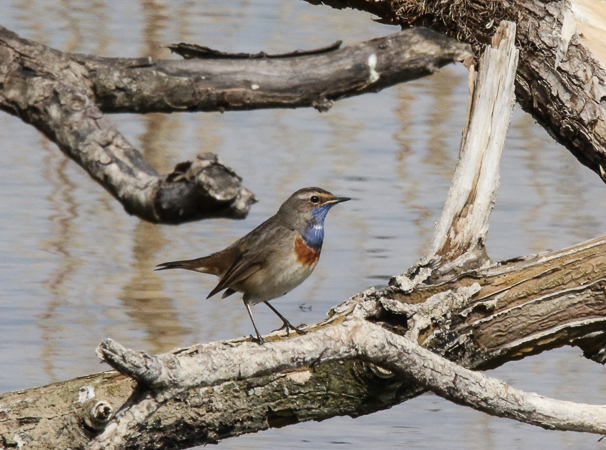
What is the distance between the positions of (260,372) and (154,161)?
22.9ft

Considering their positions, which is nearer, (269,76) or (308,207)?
(308,207)

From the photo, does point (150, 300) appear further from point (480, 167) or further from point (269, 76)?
point (480, 167)

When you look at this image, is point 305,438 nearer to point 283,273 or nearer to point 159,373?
point 283,273

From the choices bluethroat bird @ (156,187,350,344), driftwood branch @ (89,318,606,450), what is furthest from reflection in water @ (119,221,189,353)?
driftwood branch @ (89,318,606,450)

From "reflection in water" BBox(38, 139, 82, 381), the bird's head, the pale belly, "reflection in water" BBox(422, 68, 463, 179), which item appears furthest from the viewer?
"reflection in water" BBox(422, 68, 463, 179)

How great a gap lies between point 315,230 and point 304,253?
0.32m

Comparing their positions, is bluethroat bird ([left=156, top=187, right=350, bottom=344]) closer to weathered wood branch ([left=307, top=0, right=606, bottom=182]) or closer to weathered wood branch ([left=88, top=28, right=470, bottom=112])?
weathered wood branch ([left=307, top=0, right=606, bottom=182])

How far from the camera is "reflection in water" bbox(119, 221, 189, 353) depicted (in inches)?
293

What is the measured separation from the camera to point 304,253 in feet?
19.8

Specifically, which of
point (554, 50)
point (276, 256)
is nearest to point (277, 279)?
point (276, 256)

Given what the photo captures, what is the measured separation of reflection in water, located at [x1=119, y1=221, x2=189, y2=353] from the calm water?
20 millimetres

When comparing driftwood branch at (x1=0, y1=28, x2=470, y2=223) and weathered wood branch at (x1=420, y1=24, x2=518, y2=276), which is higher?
weathered wood branch at (x1=420, y1=24, x2=518, y2=276)

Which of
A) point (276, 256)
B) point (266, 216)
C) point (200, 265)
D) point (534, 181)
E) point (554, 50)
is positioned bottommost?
point (266, 216)

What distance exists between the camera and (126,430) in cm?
361
